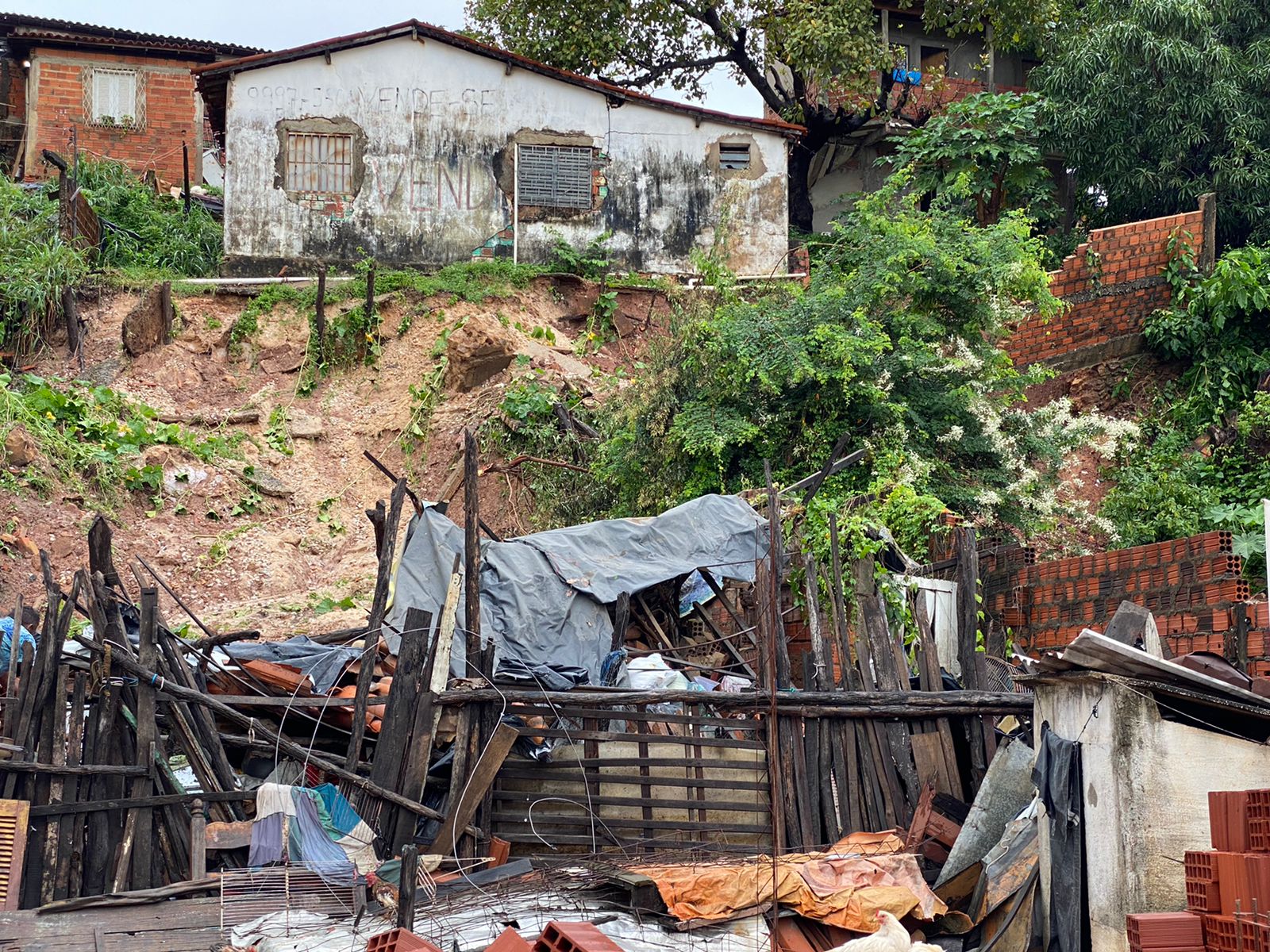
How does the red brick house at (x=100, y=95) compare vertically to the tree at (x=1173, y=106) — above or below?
above

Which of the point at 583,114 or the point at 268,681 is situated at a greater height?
the point at 583,114

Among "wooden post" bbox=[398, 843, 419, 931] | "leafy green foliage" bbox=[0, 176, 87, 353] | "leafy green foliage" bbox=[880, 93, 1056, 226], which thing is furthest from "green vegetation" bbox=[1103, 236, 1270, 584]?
"leafy green foliage" bbox=[0, 176, 87, 353]

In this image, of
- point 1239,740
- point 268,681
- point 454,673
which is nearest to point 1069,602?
point 1239,740

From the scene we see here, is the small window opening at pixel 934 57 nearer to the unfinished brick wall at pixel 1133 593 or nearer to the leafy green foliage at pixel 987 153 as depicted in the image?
the leafy green foliage at pixel 987 153

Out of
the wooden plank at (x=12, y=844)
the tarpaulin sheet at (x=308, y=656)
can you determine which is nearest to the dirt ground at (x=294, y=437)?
the tarpaulin sheet at (x=308, y=656)

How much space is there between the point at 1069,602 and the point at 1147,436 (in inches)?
251

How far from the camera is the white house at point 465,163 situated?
2091 cm

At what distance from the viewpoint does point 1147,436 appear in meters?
18.7

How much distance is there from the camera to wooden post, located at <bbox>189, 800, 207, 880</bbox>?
8.32m

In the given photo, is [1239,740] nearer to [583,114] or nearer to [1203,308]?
[1203,308]

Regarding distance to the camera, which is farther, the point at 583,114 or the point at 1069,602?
the point at 583,114

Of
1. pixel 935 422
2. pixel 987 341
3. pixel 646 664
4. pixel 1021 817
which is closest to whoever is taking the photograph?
pixel 1021 817

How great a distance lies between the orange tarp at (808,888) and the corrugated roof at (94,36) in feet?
71.1

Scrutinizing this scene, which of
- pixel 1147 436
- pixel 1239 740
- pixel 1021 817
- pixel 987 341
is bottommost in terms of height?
pixel 1021 817
